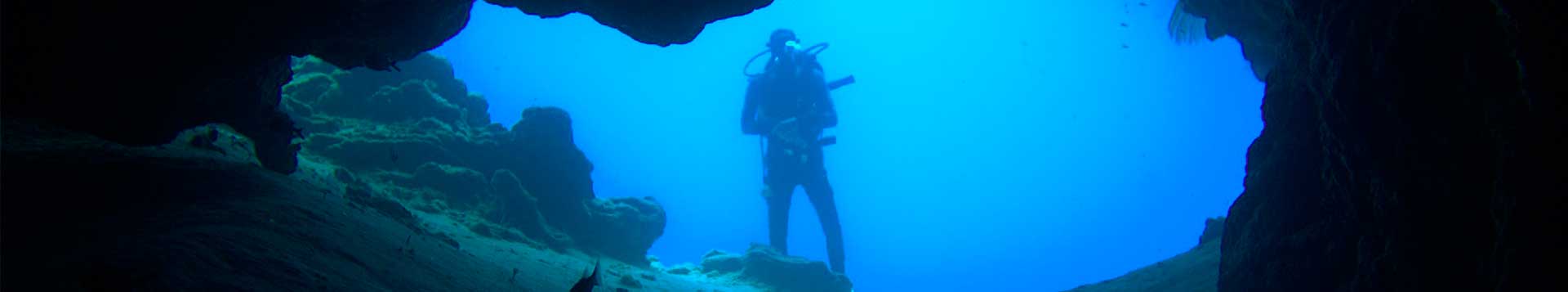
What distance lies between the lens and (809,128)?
1480 cm

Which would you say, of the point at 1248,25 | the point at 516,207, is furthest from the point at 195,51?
the point at 1248,25

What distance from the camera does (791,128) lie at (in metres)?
14.2

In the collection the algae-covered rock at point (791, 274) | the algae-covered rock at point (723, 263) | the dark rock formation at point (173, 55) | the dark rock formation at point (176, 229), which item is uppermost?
the algae-covered rock at point (723, 263)

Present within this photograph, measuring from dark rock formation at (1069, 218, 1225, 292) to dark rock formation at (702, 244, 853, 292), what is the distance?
5.66m

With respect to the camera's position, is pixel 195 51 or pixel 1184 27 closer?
pixel 195 51

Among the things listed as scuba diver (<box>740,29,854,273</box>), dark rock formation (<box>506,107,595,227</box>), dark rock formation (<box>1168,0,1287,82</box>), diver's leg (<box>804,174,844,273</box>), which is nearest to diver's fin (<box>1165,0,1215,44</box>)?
dark rock formation (<box>1168,0,1287,82</box>)

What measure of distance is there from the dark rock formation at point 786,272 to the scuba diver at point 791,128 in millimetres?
664

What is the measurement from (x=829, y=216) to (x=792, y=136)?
6.31 ft

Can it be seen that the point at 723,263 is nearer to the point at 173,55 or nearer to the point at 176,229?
the point at 173,55

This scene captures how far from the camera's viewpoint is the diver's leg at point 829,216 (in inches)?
549

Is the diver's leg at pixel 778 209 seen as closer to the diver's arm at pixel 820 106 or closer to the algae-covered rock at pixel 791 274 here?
the algae-covered rock at pixel 791 274

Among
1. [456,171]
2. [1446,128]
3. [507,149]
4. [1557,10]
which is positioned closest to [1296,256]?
[1446,128]

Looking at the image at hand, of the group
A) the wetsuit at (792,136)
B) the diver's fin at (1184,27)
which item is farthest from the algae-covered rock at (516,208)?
the diver's fin at (1184,27)

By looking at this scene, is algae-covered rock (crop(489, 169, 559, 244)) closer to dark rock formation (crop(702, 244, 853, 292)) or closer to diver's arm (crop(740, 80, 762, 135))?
dark rock formation (crop(702, 244, 853, 292))
